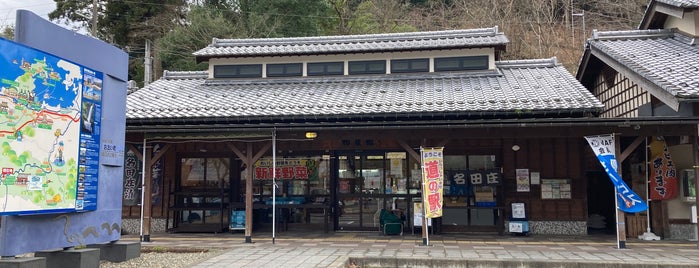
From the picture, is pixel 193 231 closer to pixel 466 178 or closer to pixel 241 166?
pixel 241 166

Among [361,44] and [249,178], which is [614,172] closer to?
[249,178]

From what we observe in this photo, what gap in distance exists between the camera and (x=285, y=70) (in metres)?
15.3

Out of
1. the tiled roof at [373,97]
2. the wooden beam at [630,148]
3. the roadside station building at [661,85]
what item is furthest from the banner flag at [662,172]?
the tiled roof at [373,97]

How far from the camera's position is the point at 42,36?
6922mm

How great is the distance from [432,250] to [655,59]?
7.16 metres

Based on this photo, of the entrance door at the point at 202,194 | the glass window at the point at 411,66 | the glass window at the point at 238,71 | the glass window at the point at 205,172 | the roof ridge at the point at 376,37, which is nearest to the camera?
the entrance door at the point at 202,194

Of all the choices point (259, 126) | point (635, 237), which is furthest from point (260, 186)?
point (635, 237)

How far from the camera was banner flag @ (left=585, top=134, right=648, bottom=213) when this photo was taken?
9688mm

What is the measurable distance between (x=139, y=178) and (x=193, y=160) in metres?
1.54

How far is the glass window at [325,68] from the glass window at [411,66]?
160 cm

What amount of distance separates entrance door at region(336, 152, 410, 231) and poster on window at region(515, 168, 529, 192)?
2.82 metres

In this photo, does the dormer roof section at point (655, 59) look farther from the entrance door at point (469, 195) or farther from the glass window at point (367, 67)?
the glass window at point (367, 67)

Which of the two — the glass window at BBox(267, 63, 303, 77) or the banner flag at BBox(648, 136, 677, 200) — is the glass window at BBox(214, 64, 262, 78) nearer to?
the glass window at BBox(267, 63, 303, 77)

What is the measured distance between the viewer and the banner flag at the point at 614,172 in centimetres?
969
